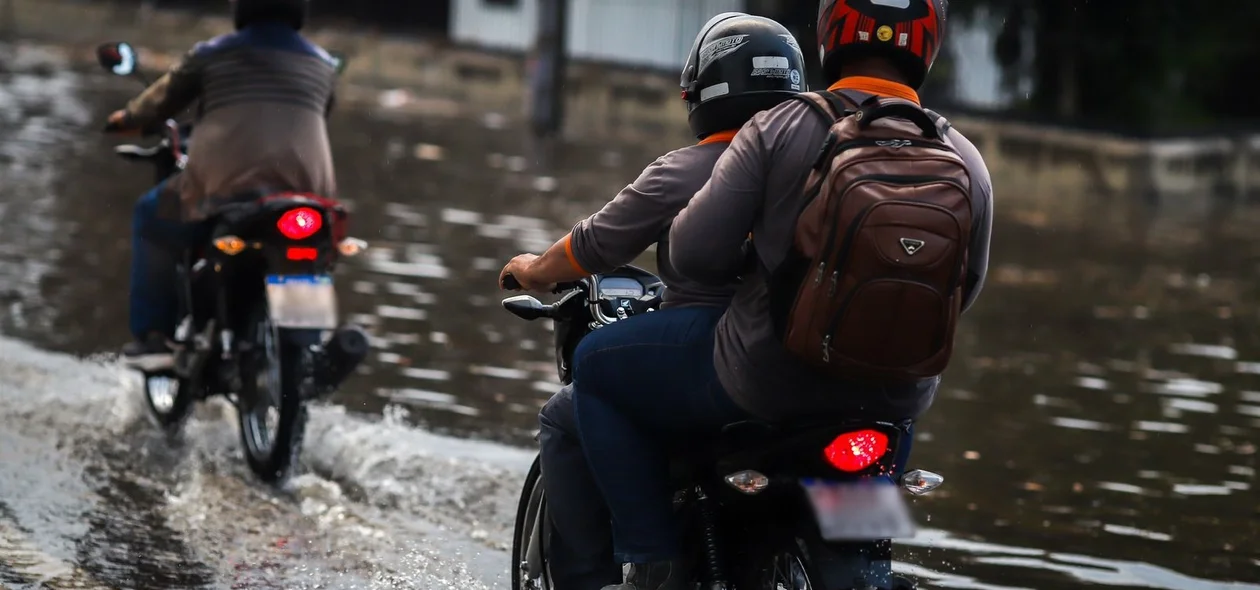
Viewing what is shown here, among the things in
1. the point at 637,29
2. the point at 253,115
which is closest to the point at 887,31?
the point at 253,115

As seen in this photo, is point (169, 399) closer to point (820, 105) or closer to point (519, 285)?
point (519, 285)

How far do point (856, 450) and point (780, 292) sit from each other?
35 cm

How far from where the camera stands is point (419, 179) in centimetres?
1720

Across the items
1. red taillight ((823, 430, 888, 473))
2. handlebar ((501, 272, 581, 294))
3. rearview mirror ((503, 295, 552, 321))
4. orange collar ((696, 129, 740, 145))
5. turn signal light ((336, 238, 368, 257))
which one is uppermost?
orange collar ((696, 129, 740, 145))

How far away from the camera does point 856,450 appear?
12.2 ft

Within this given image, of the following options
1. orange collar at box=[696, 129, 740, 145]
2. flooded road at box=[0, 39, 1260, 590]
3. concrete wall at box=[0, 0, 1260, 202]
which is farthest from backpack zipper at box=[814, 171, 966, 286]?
concrete wall at box=[0, 0, 1260, 202]

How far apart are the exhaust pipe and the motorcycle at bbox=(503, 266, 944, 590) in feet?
7.55

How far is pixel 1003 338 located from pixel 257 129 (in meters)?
5.84

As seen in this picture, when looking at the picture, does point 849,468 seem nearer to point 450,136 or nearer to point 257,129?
point 257,129

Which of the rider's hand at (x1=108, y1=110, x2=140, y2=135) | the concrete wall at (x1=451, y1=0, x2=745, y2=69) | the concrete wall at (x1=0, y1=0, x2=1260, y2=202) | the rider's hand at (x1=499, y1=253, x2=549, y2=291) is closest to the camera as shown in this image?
the rider's hand at (x1=499, y1=253, x2=549, y2=291)

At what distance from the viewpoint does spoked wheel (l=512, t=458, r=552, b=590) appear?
15.6 ft

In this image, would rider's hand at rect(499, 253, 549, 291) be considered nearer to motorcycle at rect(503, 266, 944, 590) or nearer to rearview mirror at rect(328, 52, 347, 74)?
motorcycle at rect(503, 266, 944, 590)

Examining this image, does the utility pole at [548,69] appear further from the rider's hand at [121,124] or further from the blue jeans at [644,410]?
the blue jeans at [644,410]

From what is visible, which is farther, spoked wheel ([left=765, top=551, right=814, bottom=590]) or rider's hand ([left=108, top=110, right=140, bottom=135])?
rider's hand ([left=108, top=110, right=140, bottom=135])
